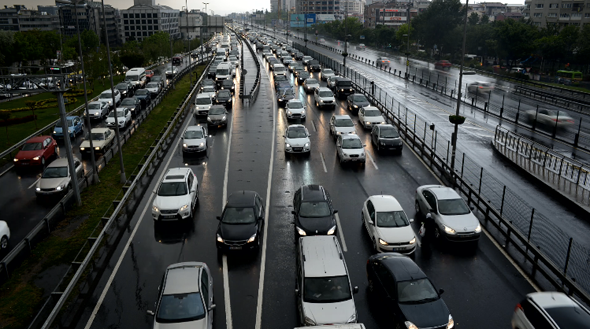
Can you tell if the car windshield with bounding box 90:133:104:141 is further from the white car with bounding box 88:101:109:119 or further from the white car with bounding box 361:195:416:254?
the white car with bounding box 361:195:416:254

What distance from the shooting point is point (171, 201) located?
1839cm

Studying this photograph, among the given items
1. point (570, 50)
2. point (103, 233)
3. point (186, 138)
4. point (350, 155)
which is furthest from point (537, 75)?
point (103, 233)

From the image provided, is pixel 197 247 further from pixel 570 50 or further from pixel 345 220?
pixel 570 50

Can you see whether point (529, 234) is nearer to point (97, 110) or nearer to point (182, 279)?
point (182, 279)

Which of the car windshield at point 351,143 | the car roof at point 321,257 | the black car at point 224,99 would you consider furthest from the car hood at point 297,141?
the black car at point 224,99

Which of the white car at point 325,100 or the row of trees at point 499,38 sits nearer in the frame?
the white car at point 325,100

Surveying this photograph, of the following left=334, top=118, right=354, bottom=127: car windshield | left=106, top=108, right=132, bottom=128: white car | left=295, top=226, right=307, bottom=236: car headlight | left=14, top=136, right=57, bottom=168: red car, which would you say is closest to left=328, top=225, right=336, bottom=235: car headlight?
left=295, top=226, right=307, bottom=236: car headlight

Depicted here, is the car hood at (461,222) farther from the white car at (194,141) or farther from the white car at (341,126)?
the white car at (194,141)

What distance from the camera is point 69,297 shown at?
13.5 metres

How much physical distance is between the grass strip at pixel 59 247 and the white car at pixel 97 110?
9157 millimetres

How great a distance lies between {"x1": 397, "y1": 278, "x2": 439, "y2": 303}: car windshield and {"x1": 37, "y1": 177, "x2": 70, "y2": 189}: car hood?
18.3 m

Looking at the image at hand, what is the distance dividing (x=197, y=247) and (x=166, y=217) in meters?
2.34

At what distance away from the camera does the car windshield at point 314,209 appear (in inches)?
665

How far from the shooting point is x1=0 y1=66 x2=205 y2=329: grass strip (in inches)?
523
